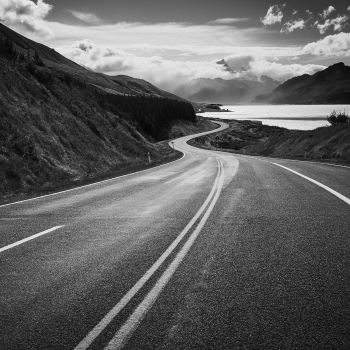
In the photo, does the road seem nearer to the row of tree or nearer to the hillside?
the hillside

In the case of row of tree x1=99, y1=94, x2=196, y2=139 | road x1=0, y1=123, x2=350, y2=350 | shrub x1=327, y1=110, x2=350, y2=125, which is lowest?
road x1=0, y1=123, x2=350, y2=350

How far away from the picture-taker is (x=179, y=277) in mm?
4398

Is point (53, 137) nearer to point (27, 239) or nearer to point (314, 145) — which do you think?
point (27, 239)

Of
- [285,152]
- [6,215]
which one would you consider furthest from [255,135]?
[6,215]

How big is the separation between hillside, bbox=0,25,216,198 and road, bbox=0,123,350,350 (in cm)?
869

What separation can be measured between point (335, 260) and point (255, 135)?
369 ft

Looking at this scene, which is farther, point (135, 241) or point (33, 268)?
point (135, 241)

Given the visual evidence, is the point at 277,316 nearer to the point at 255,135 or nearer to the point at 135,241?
the point at 135,241

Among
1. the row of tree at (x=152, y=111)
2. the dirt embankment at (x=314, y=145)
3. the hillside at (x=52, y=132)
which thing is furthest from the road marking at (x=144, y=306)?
the row of tree at (x=152, y=111)

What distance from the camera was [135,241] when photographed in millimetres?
6086

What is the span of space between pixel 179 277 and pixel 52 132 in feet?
75.6

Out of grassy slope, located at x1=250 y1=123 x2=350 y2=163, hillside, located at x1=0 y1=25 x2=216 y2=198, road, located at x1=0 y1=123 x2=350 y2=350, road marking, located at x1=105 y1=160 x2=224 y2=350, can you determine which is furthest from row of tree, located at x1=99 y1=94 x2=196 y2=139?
road marking, located at x1=105 y1=160 x2=224 y2=350

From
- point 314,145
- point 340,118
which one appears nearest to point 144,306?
point 314,145

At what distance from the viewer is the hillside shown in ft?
59.4
